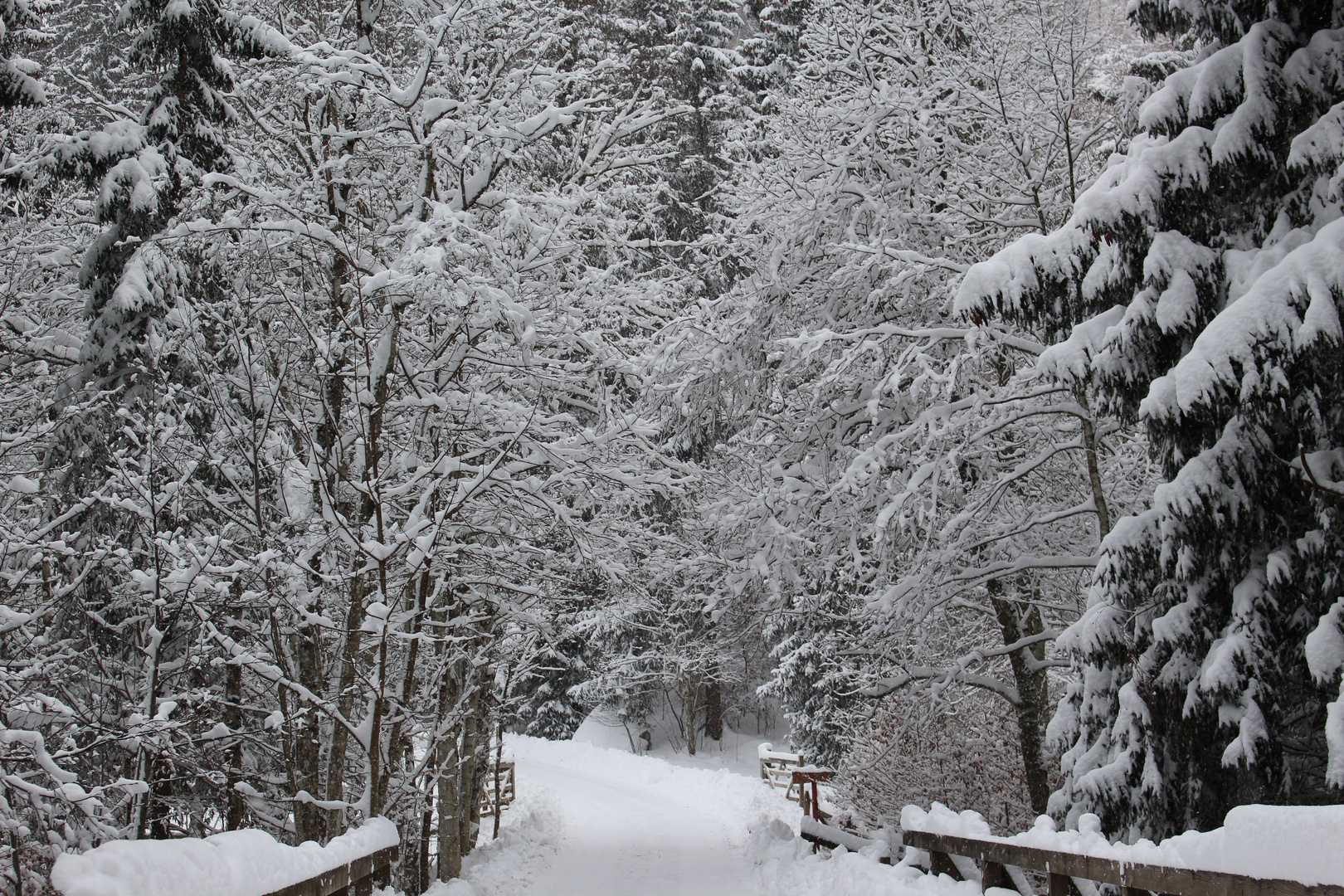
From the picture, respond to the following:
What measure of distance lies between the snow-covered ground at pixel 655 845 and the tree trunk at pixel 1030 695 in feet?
→ 6.46

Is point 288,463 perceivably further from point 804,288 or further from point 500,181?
point 804,288

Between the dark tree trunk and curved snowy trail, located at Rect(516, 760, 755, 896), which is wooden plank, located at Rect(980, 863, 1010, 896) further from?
the dark tree trunk

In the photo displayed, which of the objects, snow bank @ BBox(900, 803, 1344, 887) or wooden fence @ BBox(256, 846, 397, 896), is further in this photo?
wooden fence @ BBox(256, 846, 397, 896)

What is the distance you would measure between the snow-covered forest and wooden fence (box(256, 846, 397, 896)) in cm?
67

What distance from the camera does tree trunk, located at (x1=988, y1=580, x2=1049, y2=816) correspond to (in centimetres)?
838

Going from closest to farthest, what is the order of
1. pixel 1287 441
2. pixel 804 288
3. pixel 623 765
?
pixel 1287 441 < pixel 804 288 < pixel 623 765

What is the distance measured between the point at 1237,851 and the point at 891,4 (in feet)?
33.5

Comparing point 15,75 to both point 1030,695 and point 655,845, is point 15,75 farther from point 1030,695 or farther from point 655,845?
point 655,845

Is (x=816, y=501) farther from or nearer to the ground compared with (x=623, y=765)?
farther from the ground

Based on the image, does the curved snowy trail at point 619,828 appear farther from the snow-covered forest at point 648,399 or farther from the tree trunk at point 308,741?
the tree trunk at point 308,741

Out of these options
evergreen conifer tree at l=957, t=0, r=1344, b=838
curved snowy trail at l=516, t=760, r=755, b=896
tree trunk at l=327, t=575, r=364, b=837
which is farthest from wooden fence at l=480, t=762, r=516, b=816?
evergreen conifer tree at l=957, t=0, r=1344, b=838

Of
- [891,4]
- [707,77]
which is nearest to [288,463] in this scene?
[891,4]

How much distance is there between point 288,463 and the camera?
20.1 feet

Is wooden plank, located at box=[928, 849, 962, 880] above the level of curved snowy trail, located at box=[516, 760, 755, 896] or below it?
above
